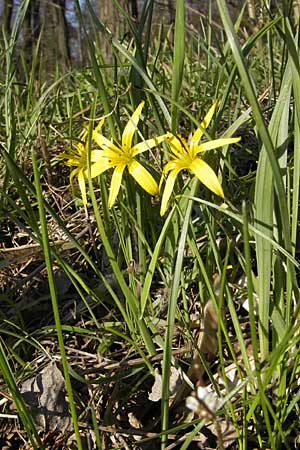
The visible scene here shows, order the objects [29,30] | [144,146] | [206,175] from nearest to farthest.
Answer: [206,175], [144,146], [29,30]

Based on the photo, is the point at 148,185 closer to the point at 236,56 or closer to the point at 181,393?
the point at 236,56

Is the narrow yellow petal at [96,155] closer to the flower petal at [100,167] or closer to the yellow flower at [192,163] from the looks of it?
the flower petal at [100,167]

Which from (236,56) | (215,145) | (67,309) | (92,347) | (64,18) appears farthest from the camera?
(64,18)

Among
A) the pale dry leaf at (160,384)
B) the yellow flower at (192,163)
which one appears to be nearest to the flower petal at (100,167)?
the yellow flower at (192,163)

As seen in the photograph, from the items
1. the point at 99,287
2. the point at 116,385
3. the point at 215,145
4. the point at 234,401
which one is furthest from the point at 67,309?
the point at 215,145

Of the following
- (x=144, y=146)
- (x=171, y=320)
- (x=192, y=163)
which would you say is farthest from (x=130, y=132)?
(x=171, y=320)

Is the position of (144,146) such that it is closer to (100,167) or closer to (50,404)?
(100,167)
